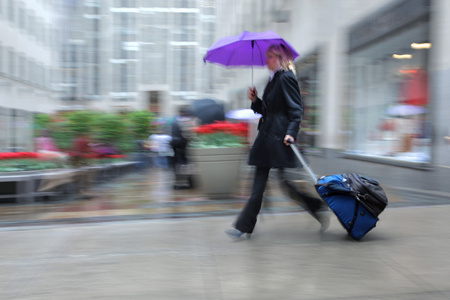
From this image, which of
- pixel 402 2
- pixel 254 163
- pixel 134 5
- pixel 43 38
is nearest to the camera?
pixel 254 163

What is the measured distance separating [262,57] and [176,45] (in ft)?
185

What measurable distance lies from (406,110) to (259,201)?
5736 mm

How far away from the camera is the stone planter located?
6840mm

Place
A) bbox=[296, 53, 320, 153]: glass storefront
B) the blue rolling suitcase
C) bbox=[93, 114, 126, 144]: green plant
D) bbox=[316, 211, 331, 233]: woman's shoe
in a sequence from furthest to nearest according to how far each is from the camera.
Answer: bbox=[296, 53, 320, 153]: glass storefront → bbox=[93, 114, 126, 144]: green plant → bbox=[316, 211, 331, 233]: woman's shoe → the blue rolling suitcase

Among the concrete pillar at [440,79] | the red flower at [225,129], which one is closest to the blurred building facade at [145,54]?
the red flower at [225,129]

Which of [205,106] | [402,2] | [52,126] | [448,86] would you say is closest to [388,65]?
[402,2]

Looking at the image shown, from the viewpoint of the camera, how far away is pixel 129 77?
59656mm

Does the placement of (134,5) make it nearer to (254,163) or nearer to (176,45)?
(176,45)

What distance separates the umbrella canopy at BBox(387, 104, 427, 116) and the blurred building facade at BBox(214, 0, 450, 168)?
0.02 meters

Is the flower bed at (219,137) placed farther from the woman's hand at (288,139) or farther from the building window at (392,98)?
the building window at (392,98)

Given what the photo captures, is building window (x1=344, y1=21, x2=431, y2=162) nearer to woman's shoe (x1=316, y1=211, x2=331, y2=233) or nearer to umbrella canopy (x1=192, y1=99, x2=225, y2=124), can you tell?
umbrella canopy (x1=192, y1=99, x2=225, y2=124)

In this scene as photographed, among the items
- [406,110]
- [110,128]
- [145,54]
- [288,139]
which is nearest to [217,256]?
[288,139]

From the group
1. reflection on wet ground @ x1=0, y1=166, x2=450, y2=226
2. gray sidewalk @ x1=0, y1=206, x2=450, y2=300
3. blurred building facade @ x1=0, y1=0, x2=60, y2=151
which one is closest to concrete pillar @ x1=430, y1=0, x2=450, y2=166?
reflection on wet ground @ x1=0, y1=166, x2=450, y2=226

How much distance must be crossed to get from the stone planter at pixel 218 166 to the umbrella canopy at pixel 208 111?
99.0 inches
